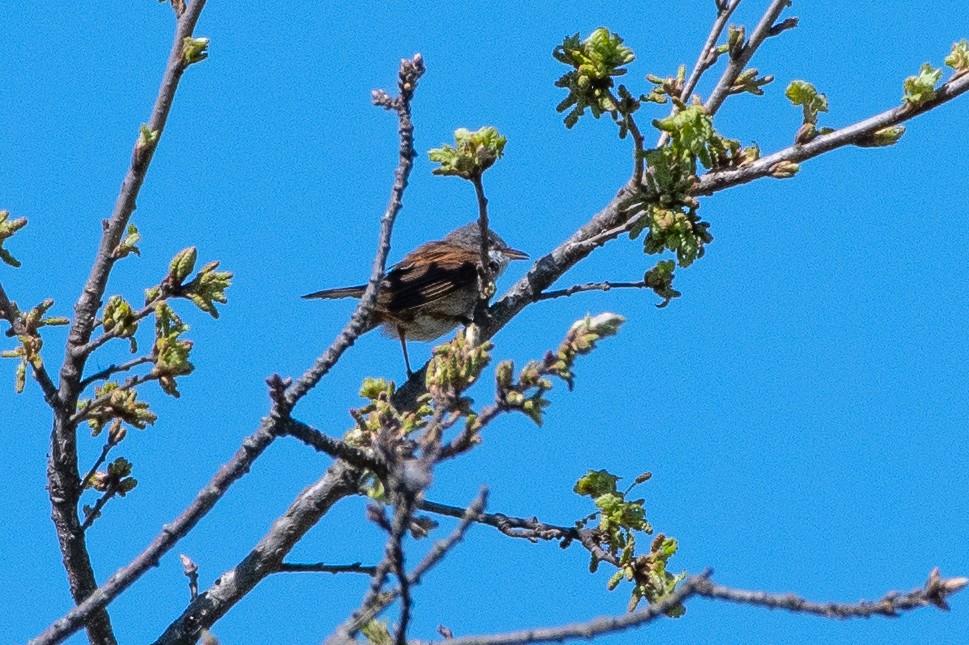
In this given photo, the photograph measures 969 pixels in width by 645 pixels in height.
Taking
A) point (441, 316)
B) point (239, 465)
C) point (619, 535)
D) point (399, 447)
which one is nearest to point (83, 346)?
point (239, 465)

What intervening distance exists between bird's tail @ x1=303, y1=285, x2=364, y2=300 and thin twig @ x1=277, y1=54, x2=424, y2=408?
383 centimetres

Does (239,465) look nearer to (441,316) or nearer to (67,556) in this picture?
(67,556)

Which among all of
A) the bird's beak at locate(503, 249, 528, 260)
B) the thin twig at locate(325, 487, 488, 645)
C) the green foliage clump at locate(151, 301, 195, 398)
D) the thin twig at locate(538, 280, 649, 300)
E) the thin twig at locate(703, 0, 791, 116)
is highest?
Result: the bird's beak at locate(503, 249, 528, 260)

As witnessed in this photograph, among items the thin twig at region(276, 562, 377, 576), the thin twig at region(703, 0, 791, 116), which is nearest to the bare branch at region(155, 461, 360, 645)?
the thin twig at region(276, 562, 377, 576)

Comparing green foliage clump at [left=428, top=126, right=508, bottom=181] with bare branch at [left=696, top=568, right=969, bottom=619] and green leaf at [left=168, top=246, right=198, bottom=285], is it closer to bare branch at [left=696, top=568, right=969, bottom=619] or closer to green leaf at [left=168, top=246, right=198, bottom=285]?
green leaf at [left=168, top=246, right=198, bottom=285]

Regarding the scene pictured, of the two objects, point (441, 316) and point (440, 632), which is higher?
point (441, 316)

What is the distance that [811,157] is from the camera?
5.00 metres

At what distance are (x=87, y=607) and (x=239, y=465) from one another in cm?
75

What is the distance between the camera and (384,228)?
3707 millimetres

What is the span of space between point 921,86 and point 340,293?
3.94 metres

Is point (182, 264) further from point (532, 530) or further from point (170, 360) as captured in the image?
point (532, 530)

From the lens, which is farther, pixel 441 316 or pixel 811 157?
pixel 441 316

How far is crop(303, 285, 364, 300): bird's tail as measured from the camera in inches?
300

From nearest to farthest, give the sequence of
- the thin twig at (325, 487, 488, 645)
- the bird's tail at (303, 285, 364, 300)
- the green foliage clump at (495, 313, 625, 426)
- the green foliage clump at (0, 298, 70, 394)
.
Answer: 1. the thin twig at (325, 487, 488, 645)
2. the green foliage clump at (495, 313, 625, 426)
3. the green foliage clump at (0, 298, 70, 394)
4. the bird's tail at (303, 285, 364, 300)
